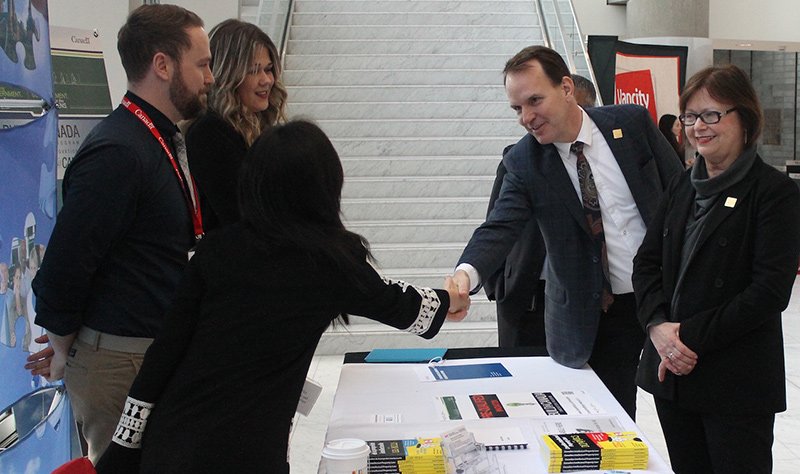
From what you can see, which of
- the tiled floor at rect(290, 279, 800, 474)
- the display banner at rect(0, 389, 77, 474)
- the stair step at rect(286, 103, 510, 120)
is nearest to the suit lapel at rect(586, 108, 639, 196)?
the tiled floor at rect(290, 279, 800, 474)

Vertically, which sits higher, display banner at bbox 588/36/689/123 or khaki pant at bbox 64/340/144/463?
display banner at bbox 588/36/689/123

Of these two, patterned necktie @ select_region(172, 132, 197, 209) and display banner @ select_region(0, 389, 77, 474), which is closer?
patterned necktie @ select_region(172, 132, 197, 209)

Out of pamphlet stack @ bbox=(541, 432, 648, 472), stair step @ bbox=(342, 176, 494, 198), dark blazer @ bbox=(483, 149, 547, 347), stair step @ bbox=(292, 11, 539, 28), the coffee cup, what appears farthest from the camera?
stair step @ bbox=(292, 11, 539, 28)

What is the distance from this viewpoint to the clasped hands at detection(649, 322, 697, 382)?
2.06 meters

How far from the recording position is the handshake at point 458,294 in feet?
7.13

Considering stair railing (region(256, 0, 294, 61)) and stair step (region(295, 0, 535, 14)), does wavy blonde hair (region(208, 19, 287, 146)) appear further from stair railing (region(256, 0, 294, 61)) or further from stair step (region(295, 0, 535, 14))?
stair step (region(295, 0, 535, 14))

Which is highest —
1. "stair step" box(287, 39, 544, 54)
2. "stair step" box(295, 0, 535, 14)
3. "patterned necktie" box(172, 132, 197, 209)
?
"stair step" box(295, 0, 535, 14)

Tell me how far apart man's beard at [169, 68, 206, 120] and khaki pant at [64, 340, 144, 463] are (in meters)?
0.72

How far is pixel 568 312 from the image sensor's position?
2.43m

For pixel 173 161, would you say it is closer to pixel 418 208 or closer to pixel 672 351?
pixel 672 351

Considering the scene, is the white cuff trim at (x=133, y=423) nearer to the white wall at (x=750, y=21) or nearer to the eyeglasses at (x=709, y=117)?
the eyeglasses at (x=709, y=117)

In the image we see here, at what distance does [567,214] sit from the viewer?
2.45m

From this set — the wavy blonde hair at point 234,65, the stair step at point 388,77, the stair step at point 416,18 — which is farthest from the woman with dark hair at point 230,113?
the stair step at point 416,18

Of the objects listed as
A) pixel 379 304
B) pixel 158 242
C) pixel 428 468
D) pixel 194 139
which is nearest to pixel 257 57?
pixel 194 139
